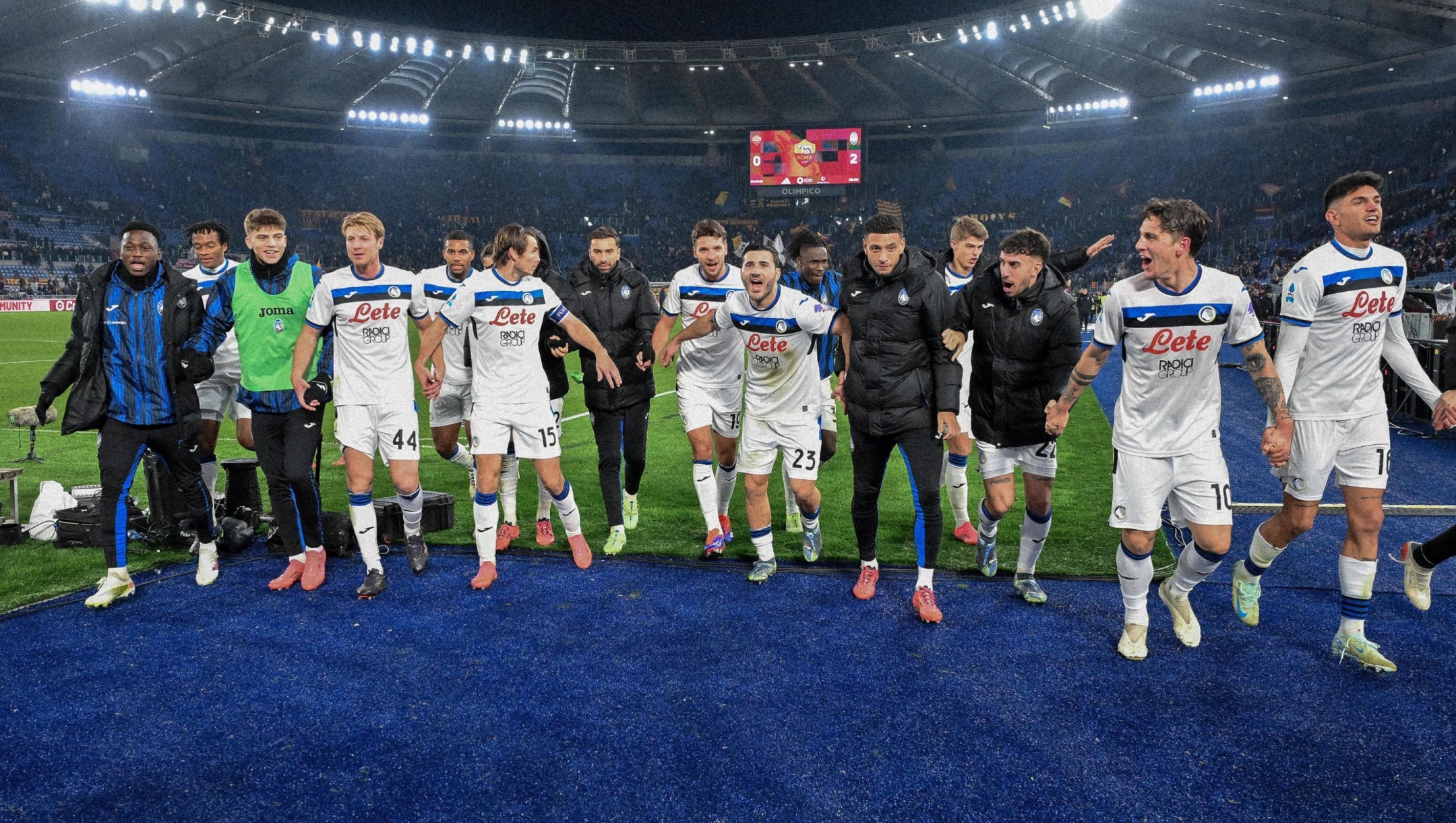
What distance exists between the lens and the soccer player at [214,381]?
6766 mm

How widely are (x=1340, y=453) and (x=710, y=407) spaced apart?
159 inches

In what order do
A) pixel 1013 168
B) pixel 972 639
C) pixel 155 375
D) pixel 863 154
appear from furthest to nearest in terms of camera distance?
pixel 1013 168
pixel 863 154
pixel 155 375
pixel 972 639

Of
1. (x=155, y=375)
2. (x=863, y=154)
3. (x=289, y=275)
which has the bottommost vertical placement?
(x=155, y=375)

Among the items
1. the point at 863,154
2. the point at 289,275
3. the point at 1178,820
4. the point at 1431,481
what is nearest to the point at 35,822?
the point at 289,275

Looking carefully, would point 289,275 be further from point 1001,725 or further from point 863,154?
point 863,154

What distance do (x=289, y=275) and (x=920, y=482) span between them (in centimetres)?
432

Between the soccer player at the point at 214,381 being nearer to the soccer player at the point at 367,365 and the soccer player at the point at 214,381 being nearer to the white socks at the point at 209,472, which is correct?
the white socks at the point at 209,472

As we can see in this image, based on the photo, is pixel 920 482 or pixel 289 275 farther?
pixel 289 275

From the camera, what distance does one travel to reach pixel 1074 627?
5039 mm

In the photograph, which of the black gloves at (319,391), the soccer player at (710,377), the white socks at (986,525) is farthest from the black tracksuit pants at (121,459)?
the white socks at (986,525)

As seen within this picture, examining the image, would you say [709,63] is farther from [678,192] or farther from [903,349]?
[903,349]

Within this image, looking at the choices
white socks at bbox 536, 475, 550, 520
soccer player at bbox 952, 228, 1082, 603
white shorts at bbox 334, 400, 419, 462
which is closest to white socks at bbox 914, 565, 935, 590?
soccer player at bbox 952, 228, 1082, 603

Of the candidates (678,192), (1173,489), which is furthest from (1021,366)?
(678,192)

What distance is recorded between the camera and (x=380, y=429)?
19.3 feet
